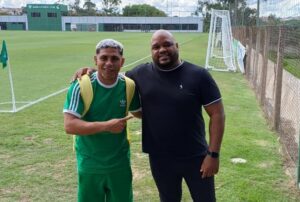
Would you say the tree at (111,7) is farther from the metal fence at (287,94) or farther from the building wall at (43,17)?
the metal fence at (287,94)

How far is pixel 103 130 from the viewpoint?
299 centimetres

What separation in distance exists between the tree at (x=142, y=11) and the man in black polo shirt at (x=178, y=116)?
128745 millimetres

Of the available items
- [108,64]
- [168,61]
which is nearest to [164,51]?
[168,61]

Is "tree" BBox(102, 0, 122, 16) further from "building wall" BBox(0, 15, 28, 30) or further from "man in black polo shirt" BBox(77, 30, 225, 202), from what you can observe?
"man in black polo shirt" BBox(77, 30, 225, 202)

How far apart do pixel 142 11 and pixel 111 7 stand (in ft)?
33.3

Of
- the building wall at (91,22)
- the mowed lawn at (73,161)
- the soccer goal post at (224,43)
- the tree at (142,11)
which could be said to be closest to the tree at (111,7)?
the tree at (142,11)

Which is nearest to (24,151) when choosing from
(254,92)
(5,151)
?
(5,151)

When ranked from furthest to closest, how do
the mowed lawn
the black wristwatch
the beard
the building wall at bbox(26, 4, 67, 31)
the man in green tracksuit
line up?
the building wall at bbox(26, 4, 67, 31) < the mowed lawn < the black wristwatch < the beard < the man in green tracksuit

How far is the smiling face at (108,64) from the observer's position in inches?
122

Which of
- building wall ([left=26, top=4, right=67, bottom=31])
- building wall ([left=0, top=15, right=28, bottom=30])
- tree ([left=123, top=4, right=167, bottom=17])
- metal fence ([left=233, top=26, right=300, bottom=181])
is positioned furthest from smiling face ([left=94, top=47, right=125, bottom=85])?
tree ([left=123, top=4, right=167, bottom=17])

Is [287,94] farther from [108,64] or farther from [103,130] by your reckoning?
[103,130]

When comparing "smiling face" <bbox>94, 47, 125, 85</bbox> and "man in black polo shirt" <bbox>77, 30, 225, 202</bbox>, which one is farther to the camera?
"man in black polo shirt" <bbox>77, 30, 225, 202</bbox>

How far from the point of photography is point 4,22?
363ft

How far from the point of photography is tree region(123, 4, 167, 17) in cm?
13162
